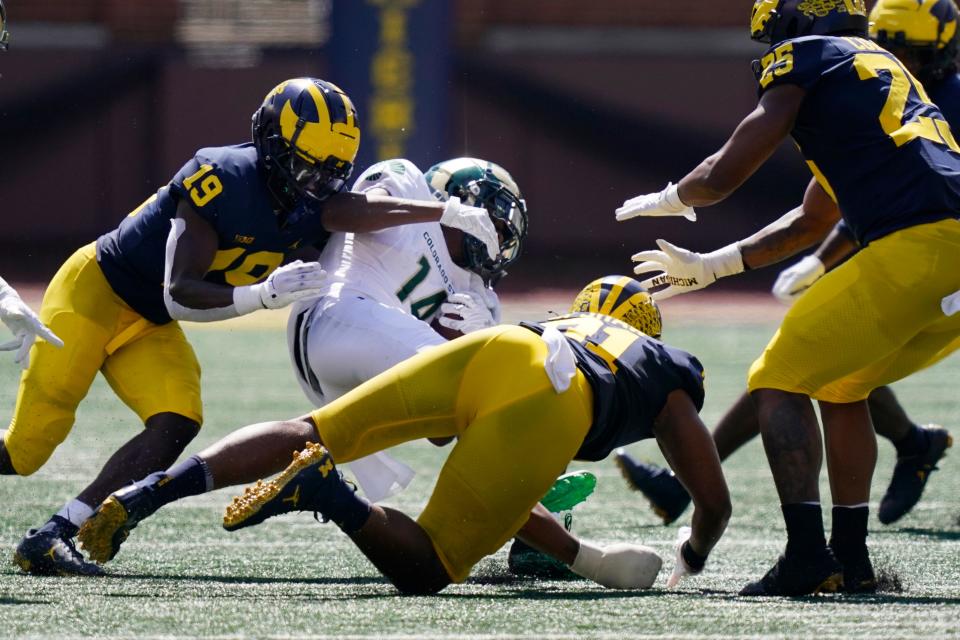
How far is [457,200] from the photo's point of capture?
15.0 feet

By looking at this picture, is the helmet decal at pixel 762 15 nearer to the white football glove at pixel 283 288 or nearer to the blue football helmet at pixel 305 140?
the blue football helmet at pixel 305 140

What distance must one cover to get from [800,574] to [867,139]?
1065 mm

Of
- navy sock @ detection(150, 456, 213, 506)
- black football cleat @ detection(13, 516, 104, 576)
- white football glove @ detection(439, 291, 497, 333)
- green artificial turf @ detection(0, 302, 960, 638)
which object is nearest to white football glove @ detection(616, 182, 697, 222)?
white football glove @ detection(439, 291, 497, 333)

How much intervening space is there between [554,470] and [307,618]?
697 mm

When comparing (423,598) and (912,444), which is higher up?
(423,598)

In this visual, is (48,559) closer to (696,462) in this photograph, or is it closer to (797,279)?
(696,462)

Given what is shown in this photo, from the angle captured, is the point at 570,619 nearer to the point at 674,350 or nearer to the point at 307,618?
the point at 307,618

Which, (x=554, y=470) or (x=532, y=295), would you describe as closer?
(x=554, y=470)

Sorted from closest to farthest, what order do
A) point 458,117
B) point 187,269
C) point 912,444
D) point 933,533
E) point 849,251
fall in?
1. point 187,269
2. point 933,533
3. point 849,251
4. point 912,444
5. point 458,117

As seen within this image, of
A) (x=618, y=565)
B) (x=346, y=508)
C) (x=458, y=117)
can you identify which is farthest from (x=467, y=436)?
(x=458, y=117)

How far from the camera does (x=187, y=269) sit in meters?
4.18

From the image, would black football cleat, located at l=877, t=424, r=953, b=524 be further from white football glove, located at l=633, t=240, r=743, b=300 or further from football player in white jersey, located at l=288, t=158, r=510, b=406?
football player in white jersey, located at l=288, t=158, r=510, b=406

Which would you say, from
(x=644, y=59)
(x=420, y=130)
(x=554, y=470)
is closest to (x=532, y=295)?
(x=420, y=130)

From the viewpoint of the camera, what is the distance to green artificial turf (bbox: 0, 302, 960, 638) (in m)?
3.19
